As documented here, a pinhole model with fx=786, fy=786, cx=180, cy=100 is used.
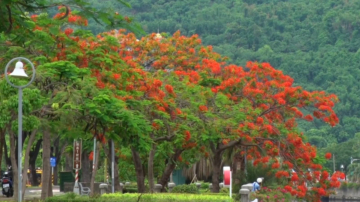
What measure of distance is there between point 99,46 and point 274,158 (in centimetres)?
1130

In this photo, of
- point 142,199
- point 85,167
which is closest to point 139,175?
point 142,199

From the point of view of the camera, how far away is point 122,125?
65.2 ft

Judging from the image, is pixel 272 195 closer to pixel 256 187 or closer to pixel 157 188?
pixel 256 187

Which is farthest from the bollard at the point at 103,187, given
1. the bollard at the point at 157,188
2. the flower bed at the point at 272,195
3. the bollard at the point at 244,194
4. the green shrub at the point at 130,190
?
the bollard at the point at 244,194

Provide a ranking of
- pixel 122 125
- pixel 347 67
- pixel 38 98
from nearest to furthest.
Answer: pixel 38 98 → pixel 122 125 → pixel 347 67

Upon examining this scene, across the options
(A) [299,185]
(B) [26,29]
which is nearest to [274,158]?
(A) [299,185]

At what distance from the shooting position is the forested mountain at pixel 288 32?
127 m

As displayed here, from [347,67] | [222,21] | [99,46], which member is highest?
[222,21]

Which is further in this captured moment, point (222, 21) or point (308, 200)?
point (222, 21)

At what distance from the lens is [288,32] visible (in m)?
154

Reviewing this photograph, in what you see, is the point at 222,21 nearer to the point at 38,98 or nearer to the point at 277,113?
the point at 277,113

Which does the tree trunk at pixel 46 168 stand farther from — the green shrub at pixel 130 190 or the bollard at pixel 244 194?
the green shrub at pixel 130 190

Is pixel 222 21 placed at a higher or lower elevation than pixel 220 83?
higher

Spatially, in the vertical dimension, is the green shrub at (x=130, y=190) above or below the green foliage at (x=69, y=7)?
below
